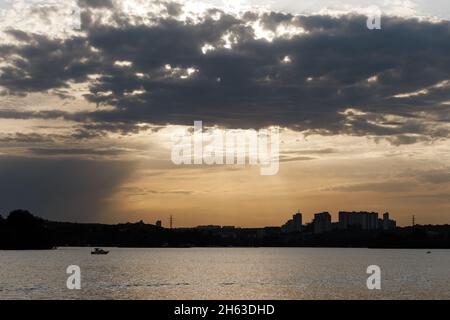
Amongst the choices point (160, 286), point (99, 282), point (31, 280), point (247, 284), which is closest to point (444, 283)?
point (247, 284)

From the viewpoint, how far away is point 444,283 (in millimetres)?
156250

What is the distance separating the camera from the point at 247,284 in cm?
14500
